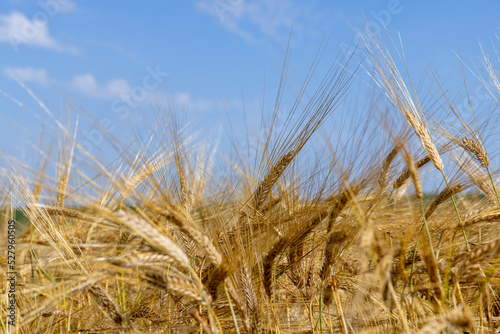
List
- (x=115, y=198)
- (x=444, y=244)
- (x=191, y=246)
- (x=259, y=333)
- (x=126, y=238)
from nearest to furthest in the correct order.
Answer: (x=259, y=333) → (x=191, y=246) → (x=444, y=244) → (x=115, y=198) → (x=126, y=238)

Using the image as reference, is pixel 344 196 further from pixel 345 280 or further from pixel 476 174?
pixel 476 174

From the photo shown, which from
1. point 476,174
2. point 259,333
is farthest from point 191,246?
point 476,174

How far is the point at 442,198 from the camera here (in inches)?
61.4

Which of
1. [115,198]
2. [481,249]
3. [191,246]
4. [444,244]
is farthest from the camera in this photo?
[115,198]

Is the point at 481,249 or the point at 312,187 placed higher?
the point at 312,187

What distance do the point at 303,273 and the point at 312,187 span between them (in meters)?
0.35

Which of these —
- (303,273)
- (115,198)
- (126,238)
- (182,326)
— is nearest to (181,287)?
(182,326)

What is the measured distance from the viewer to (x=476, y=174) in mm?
1956

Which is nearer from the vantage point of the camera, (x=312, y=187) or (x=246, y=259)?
(x=246, y=259)

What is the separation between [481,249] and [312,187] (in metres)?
0.86

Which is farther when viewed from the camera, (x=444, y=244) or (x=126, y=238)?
(x=126, y=238)

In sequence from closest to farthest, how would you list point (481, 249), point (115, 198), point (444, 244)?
point (481, 249) < point (444, 244) < point (115, 198)

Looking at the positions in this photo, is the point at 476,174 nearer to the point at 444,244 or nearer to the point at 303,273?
the point at 444,244

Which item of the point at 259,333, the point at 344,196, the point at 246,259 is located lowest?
the point at 259,333
